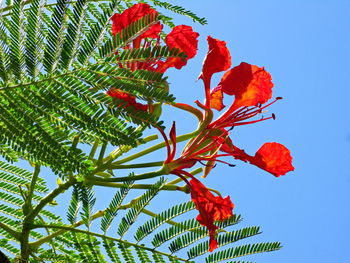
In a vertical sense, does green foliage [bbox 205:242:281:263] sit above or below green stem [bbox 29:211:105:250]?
below

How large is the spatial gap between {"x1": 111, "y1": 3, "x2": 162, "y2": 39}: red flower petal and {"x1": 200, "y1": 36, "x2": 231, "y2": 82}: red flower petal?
0.64ft

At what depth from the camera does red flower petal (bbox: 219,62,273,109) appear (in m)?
1.73

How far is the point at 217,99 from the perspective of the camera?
1811 mm

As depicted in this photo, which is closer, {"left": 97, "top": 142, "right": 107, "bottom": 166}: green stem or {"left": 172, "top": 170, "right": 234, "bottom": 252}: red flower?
{"left": 97, "top": 142, "right": 107, "bottom": 166}: green stem

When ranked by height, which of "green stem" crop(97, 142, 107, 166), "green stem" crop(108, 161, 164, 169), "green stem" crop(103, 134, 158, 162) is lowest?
"green stem" crop(108, 161, 164, 169)

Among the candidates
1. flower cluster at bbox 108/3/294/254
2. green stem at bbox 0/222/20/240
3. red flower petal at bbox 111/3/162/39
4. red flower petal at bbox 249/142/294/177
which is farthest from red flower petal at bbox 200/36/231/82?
green stem at bbox 0/222/20/240

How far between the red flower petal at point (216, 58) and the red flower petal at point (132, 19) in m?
0.19

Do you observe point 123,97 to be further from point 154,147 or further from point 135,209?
point 135,209

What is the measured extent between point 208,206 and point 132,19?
0.63 m

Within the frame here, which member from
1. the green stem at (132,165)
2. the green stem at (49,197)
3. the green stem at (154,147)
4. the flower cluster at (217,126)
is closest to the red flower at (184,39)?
the flower cluster at (217,126)

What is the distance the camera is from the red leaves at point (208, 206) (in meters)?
1.71

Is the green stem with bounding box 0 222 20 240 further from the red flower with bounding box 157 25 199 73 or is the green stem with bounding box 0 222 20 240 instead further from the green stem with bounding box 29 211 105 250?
the red flower with bounding box 157 25 199 73

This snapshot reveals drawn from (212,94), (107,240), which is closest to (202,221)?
(107,240)

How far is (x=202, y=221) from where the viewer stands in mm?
1716
